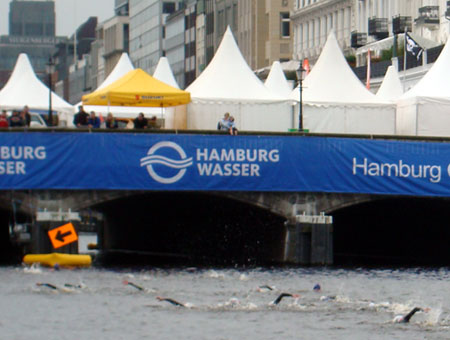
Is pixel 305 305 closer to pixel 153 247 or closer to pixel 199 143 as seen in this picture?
pixel 199 143

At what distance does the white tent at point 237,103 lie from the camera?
6144 cm

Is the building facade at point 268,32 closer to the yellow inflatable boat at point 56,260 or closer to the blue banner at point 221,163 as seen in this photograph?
the blue banner at point 221,163

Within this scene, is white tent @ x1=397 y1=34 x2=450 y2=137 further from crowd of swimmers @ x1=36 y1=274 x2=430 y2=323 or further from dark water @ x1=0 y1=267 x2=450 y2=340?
crowd of swimmers @ x1=36 y1=274 x2=430 y2=323

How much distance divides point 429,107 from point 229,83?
287 inches

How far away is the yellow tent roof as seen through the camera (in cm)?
5928

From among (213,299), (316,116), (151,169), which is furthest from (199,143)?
(213,299)

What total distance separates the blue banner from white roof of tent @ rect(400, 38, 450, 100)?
14.3 ft

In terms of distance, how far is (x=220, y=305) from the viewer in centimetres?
4272

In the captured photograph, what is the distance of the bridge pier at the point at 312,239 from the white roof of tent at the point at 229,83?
7.07 meters

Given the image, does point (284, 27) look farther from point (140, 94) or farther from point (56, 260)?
point (56, 260)

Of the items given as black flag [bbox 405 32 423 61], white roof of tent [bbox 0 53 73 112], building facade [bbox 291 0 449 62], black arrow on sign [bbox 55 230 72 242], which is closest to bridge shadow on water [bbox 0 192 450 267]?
white roof of tent [bbox 0 53 73 112]

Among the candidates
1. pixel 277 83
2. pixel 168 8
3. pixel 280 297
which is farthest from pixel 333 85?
pixel 168 8

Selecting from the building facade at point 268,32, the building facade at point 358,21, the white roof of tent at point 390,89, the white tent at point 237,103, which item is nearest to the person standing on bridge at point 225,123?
the white tent at point 237,103

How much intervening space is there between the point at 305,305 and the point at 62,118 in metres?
33.6
